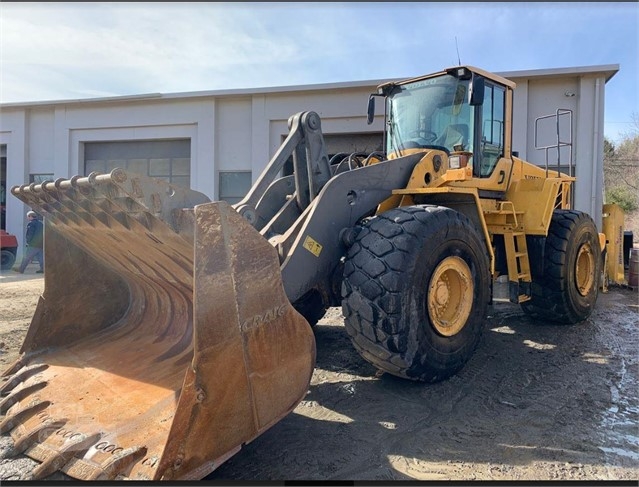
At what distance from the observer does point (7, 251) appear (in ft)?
46.9

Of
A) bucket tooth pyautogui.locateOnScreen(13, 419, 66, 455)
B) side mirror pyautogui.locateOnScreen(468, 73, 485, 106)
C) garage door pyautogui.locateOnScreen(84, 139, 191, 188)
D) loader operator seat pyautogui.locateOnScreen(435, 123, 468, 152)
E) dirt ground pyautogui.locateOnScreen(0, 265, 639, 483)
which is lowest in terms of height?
dirt ground pyautogui.locateOnScreen(0, 265, 639, 483)

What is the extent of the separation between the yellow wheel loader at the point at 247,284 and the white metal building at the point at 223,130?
7.15m

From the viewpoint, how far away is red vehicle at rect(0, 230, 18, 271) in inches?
556

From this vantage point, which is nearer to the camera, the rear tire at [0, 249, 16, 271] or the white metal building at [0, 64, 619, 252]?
the white metal building at [0, 64, 619, 252]

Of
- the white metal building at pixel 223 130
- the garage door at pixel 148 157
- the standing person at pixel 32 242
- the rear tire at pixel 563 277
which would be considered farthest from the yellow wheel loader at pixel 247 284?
the garage door at pixel 148 157

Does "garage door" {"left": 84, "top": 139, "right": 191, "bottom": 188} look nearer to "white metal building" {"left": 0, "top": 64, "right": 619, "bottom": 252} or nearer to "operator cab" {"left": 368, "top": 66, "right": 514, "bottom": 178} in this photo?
"white metal building" {"left": 0, "top": 64, "right": 619, "bottom": 252}

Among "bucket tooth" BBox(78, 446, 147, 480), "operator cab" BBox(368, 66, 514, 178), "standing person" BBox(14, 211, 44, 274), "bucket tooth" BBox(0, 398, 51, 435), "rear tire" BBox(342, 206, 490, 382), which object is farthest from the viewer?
"standing person" BBox(14, 211, 44, 274)

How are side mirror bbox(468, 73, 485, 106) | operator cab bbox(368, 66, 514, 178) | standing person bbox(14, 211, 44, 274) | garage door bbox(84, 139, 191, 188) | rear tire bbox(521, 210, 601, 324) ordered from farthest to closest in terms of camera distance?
1. garage door bbox(84, 139, 191, 188)
2. standing person bbox(14, 211, 44, 274)
3. rear tire bbox(521, 210, 601, 324)
4. operator cab bbox(368, 66, 514, 178)
5. side mirror bbox(468, 73, 485, 106)

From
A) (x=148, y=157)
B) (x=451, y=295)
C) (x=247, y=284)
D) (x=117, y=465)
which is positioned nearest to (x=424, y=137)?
(x=451, y=295)

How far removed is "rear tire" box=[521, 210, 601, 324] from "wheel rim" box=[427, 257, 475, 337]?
2.39m

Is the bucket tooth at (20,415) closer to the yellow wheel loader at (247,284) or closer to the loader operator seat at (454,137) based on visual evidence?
the yellow wheel loader at (247,284)

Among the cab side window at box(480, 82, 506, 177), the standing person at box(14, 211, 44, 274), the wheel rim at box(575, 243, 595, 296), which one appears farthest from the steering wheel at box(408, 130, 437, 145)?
the standing person at box(14, 211, 44, 274)

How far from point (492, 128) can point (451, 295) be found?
2303 millimetres

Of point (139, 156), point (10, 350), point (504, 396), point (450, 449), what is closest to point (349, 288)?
point (450, 449)
